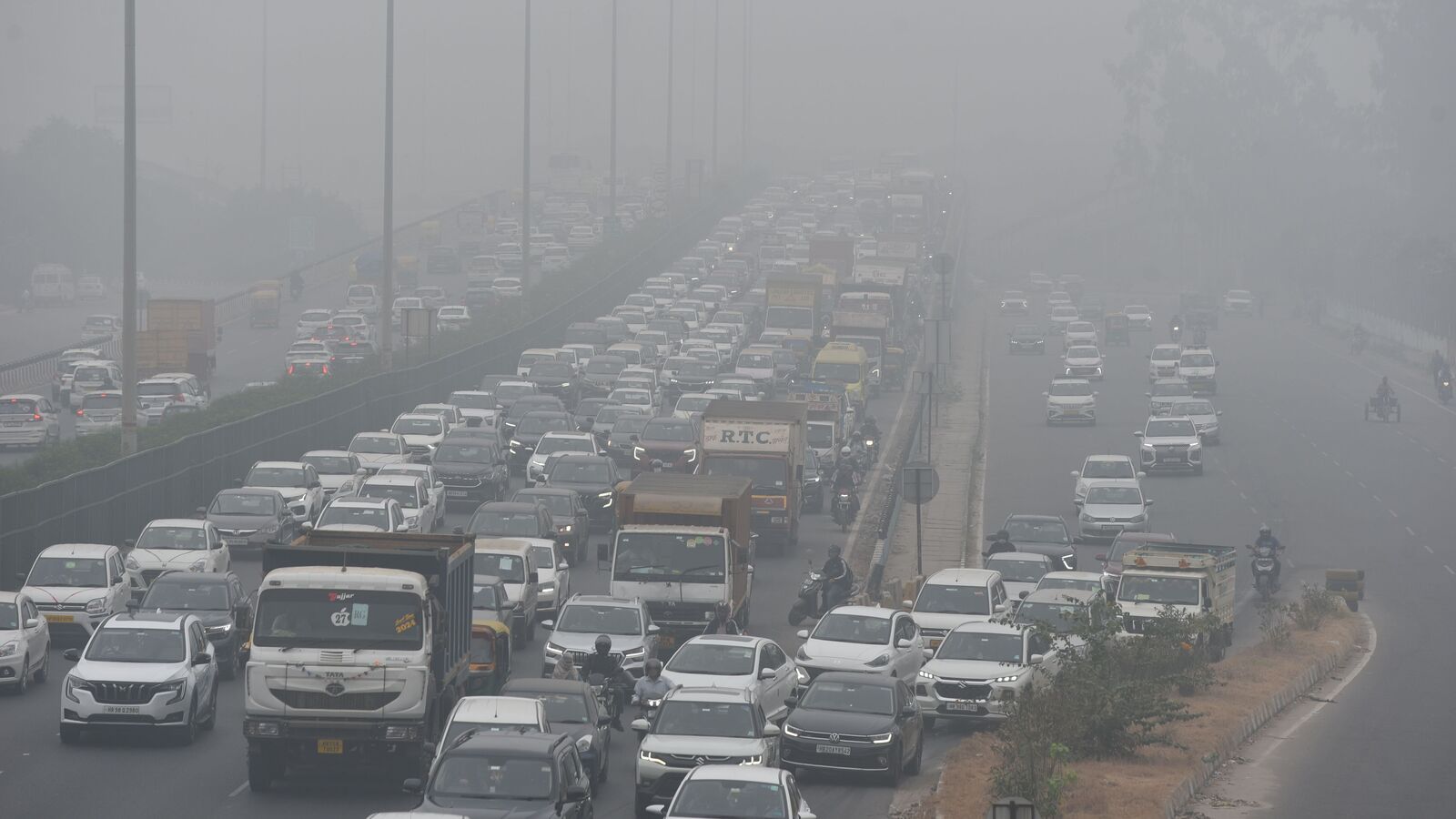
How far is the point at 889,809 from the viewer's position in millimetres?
20703

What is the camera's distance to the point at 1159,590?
33156mm

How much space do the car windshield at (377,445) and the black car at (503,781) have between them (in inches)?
1114

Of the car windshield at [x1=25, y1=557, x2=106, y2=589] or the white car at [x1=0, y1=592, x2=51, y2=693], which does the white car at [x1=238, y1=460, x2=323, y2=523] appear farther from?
the white car at [x1=0, y1=592, x2=51, y2=693]

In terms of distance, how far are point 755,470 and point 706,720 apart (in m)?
18.8

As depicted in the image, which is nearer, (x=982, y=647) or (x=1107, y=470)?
(x=982, y=647)

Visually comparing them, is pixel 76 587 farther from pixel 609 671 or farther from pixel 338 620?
pixel 338 620

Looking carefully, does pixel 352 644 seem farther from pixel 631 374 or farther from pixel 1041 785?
pixel 631 374

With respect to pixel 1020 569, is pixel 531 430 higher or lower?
higher

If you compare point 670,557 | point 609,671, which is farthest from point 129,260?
point 609,671

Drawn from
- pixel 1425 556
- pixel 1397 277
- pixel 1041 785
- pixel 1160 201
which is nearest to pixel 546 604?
pixel 1041 785

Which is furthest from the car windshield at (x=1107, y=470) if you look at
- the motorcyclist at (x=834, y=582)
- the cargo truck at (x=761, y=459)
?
the motorcyclist at (x=834, y=582)

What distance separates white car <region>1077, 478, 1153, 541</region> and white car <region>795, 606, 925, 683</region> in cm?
1753

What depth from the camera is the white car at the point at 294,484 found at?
38.9m

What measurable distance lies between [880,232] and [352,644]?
341 ft
